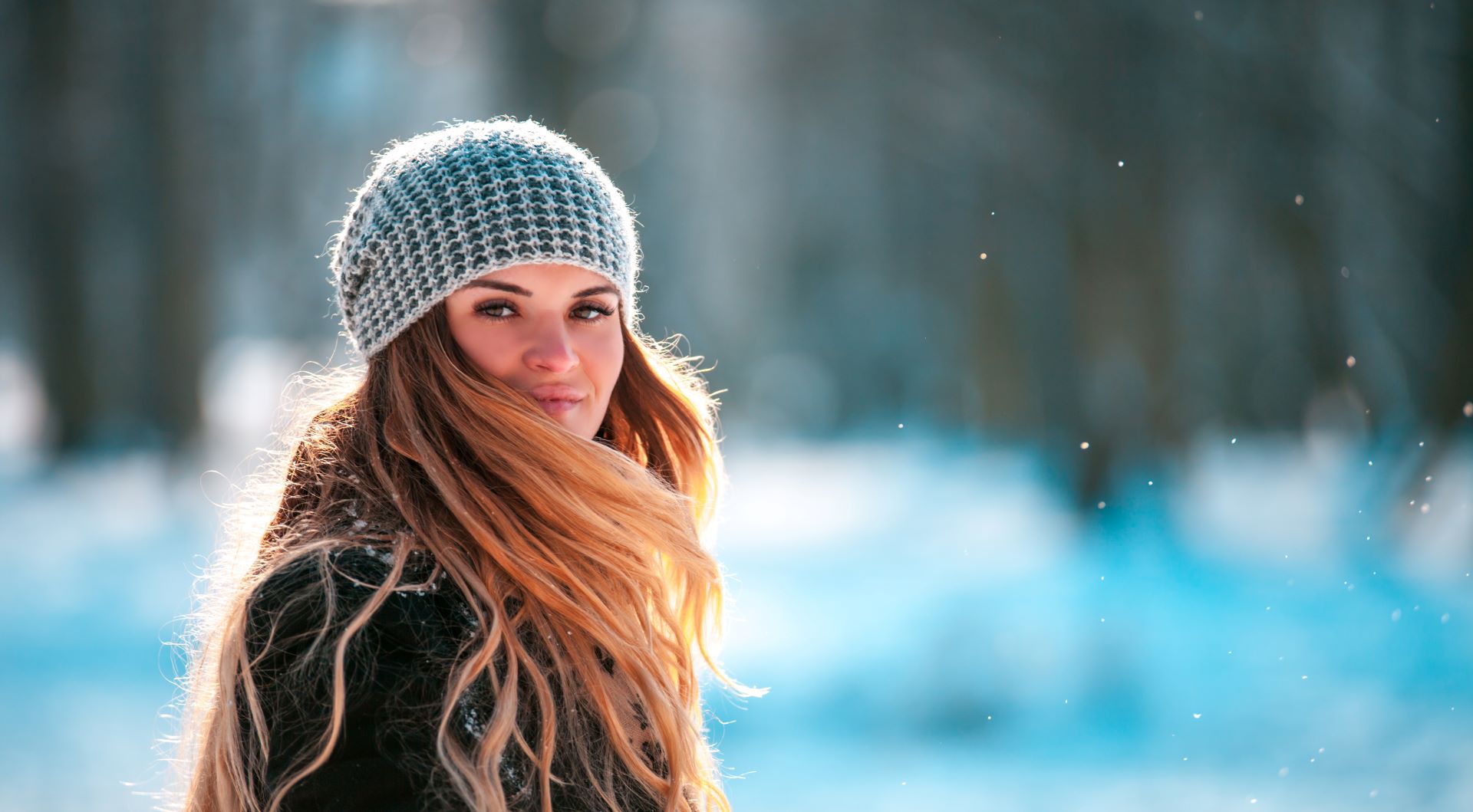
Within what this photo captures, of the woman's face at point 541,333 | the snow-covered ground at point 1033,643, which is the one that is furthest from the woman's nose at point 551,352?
the snow-covered ground at point 1033,643

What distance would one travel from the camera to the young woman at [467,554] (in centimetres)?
174

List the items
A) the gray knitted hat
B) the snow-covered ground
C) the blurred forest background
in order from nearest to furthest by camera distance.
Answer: the gray knitted hat
the snow-covered ground
the blurred forest background

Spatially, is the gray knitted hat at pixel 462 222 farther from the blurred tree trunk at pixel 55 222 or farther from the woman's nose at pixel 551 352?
the blurred tree trunk at pixel 55 222

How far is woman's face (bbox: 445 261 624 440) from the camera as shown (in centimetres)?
216

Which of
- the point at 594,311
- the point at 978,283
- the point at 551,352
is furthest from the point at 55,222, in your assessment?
the point at 551,352

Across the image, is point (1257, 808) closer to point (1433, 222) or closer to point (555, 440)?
point (555, 440)

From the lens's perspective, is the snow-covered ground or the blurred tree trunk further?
the blurred tree trunk

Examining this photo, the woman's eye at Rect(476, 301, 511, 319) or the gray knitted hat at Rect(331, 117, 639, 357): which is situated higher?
the gray knitted hat at Rect(331, 117, 639, 357)

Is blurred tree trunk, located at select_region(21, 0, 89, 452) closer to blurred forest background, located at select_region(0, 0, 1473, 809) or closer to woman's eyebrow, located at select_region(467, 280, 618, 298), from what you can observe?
blurred forest background, located at select_region(0, 0, 1473, 809)

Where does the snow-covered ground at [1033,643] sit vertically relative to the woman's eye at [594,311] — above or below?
above

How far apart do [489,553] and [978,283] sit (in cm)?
1389

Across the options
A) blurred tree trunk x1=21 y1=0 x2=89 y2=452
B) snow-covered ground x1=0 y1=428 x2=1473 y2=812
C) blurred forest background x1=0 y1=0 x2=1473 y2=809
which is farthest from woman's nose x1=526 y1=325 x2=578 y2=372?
blurred tree trunk x1=21 y1=0 x2=89 y2=452

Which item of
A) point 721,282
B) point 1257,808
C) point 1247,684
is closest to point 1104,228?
point 1247,684

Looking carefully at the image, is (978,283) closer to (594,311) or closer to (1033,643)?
(1033,643)
